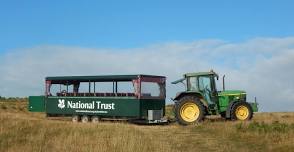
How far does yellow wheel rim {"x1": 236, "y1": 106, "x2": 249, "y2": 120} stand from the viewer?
84.9 ft

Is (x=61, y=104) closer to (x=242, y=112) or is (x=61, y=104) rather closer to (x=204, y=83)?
(x=204, y=83)

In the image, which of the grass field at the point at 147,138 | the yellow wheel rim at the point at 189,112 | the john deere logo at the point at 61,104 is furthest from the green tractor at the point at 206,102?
the john deere logo at the point at 61,104

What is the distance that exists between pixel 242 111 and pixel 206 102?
1808 millimetres

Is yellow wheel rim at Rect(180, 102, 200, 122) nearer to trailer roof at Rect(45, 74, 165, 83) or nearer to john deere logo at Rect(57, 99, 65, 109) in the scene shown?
trailer roof at Rect(45, 74, 165, 83)

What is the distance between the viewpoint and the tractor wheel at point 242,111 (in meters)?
25.8

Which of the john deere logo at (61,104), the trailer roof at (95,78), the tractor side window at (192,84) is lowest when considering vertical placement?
the john deere logo at (61,104)

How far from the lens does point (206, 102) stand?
26.1 meters

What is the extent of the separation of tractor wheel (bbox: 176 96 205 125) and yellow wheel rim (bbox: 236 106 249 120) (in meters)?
1.78

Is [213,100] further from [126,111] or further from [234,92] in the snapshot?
[126,111]

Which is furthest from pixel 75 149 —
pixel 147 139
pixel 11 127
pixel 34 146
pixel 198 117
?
pixel 198 117

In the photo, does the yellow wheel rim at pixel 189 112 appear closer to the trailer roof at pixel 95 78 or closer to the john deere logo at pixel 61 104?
the trailer roof at pixel 95 78

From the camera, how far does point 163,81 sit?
98.4 ft

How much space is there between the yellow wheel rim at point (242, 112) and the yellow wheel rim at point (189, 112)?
6.63 ft

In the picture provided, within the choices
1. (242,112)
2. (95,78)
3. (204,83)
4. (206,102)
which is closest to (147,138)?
(206,102)
